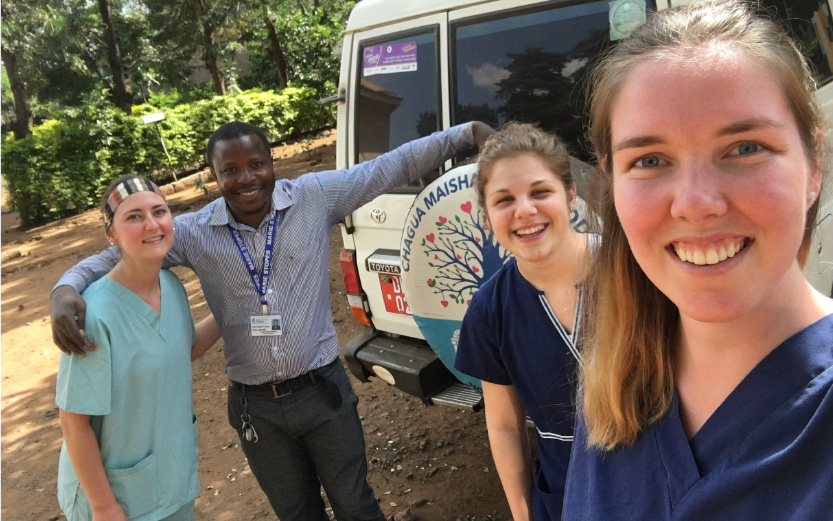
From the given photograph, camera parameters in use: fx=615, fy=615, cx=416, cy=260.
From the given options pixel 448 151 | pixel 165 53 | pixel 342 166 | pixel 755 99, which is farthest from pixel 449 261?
pixel 165 53

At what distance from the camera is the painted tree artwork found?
7.62 ft

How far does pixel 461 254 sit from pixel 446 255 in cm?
7

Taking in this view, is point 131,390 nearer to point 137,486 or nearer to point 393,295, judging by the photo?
Result: point 137,486

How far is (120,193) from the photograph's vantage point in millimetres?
2186

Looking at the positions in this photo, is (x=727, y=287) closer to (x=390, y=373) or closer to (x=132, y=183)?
(x=132, y=183)

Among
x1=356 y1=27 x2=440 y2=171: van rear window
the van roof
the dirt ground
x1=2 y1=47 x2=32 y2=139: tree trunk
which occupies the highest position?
x1=2 y1=47 x2=32 y2=139: tree trunk

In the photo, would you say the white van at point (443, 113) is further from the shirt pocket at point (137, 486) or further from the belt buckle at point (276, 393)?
the shirt pocket at point (137, 486)

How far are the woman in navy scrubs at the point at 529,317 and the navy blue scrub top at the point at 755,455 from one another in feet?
1.80

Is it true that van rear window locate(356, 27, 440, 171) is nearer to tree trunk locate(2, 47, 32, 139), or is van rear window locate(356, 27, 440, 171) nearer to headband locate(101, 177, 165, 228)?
headband locate(101, 177, 165, 228)

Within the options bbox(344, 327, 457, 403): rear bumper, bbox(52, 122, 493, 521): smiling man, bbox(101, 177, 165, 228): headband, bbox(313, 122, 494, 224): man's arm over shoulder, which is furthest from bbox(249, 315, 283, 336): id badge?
bbox(344, 327, 457, 403): rear bumper

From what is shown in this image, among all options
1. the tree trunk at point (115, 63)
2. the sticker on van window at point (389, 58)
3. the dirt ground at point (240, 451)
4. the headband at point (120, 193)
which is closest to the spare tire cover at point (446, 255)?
the sticker on van window at point (389, 58)

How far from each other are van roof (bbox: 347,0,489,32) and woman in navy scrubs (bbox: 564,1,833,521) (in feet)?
6.32

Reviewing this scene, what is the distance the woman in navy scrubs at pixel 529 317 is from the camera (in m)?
1.58

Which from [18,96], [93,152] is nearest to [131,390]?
[93,152]
